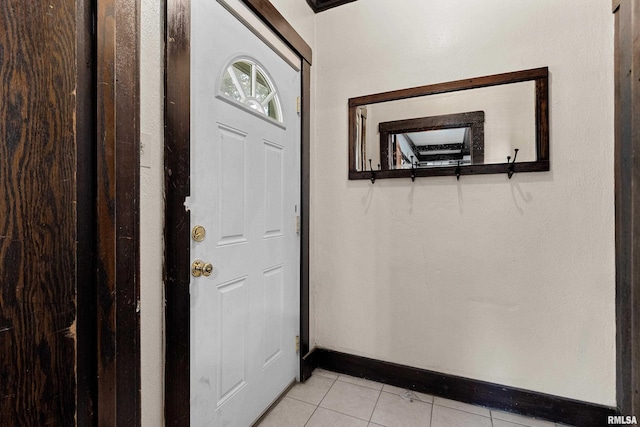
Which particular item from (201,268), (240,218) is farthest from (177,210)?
(240,218)

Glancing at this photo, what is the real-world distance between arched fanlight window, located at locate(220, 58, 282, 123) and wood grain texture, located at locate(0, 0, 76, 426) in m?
0.66

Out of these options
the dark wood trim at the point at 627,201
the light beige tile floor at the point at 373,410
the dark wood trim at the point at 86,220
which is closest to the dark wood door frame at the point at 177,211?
the dark wood trim at the point at 86,220

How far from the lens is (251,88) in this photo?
4.89ft

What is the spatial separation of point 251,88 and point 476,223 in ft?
4.97

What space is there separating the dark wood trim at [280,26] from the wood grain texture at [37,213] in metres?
0.97

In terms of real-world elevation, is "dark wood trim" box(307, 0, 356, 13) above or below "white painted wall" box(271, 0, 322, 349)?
above

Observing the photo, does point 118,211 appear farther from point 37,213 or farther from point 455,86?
point 455,86

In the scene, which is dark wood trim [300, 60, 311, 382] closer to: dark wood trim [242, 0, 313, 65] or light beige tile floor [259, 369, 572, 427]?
dark wood trim [242, 0, 313, 65]

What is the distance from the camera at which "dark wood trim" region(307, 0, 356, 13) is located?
6.73 ft

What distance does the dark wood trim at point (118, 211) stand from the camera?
0.79 metres

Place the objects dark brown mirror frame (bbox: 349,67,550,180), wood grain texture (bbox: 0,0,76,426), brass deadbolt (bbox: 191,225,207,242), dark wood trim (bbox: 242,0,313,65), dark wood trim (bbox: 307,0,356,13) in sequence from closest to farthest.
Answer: wood grain texture (bbox: 0,0,76,426)
brass deadbolt (bbox: 191,225,207,242)
dark wood trim (bbox: 242,0,313,65)
dark brown mirror frame (bbox: 349,67,550,180)
dark wood trim (bbox: 307,0,356,13)

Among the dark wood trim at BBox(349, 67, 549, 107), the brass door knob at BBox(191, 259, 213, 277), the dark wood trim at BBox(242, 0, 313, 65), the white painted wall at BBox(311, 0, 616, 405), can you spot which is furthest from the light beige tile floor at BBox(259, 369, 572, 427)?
the dark wood trim at BBox(242, 0, 313, 65)

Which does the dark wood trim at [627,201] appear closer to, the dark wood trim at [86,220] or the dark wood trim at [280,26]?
the dark wood trim at [280,26]

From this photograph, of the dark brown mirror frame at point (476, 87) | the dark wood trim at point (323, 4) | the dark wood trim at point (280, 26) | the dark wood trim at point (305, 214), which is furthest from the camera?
the dark wood trim at point (323, 4)
